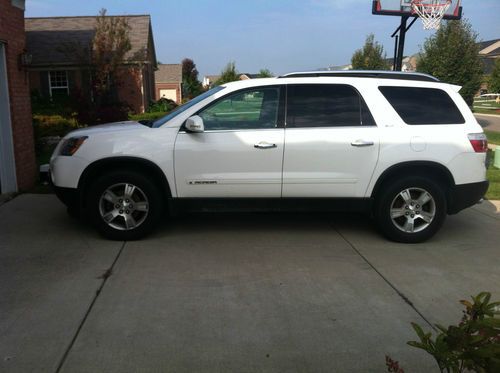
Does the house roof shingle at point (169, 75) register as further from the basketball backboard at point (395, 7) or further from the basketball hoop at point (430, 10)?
the basketball hoop at point (430, 10)

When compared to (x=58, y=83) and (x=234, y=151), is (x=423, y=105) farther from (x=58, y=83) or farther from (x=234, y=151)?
(x=58, y=83)

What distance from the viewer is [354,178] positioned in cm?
588

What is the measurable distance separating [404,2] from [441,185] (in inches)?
493

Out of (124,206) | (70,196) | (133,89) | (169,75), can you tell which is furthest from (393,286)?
(169,75)

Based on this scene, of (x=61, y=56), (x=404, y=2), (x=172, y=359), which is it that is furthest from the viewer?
(x=61, y=56)

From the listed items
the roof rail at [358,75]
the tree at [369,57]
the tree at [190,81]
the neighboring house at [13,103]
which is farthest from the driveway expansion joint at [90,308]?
the tree at [190,81]

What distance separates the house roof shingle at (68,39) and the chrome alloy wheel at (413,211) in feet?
60.7

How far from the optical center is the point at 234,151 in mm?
5742

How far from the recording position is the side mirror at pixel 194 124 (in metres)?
5.62

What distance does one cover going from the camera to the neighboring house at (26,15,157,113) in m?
24.9

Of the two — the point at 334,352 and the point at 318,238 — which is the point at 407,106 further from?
the point at 334,352

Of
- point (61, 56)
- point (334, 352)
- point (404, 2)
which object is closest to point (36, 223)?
point (334, 352)

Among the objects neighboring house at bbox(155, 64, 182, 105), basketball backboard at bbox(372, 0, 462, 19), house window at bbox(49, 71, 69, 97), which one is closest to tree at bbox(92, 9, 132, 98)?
house window at bbox(49, 71, 69, 97)

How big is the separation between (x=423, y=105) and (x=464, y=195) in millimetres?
1155
